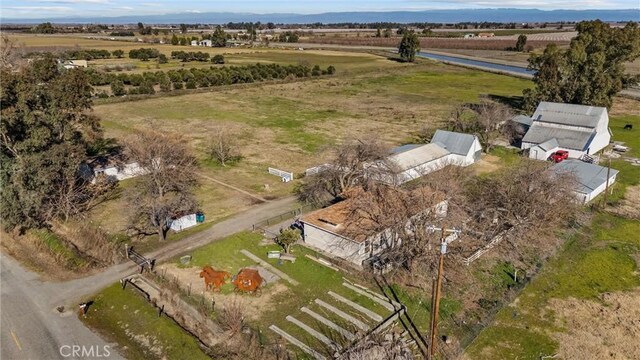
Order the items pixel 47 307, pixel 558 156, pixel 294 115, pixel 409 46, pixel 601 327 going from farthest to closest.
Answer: pixel 409 46, pixel 294 115, pixel 558 156, pixel 47 307, pixel 601 327

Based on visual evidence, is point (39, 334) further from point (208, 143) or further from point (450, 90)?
point (450, 90)

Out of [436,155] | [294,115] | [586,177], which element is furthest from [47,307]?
[294,115]

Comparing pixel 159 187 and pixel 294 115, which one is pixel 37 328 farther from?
pixel 294 115

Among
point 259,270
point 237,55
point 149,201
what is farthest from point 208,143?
point 237,55

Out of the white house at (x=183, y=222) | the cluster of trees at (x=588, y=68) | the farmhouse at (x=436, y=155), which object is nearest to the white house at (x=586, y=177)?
the farmhouse at (x=436, y=155)

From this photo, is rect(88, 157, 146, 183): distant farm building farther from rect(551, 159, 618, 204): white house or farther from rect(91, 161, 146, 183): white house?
rect(551, 159, 618, 204): white house

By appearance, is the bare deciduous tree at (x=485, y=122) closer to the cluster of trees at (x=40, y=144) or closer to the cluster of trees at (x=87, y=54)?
the cluster of trees at (x=40, y=144)
